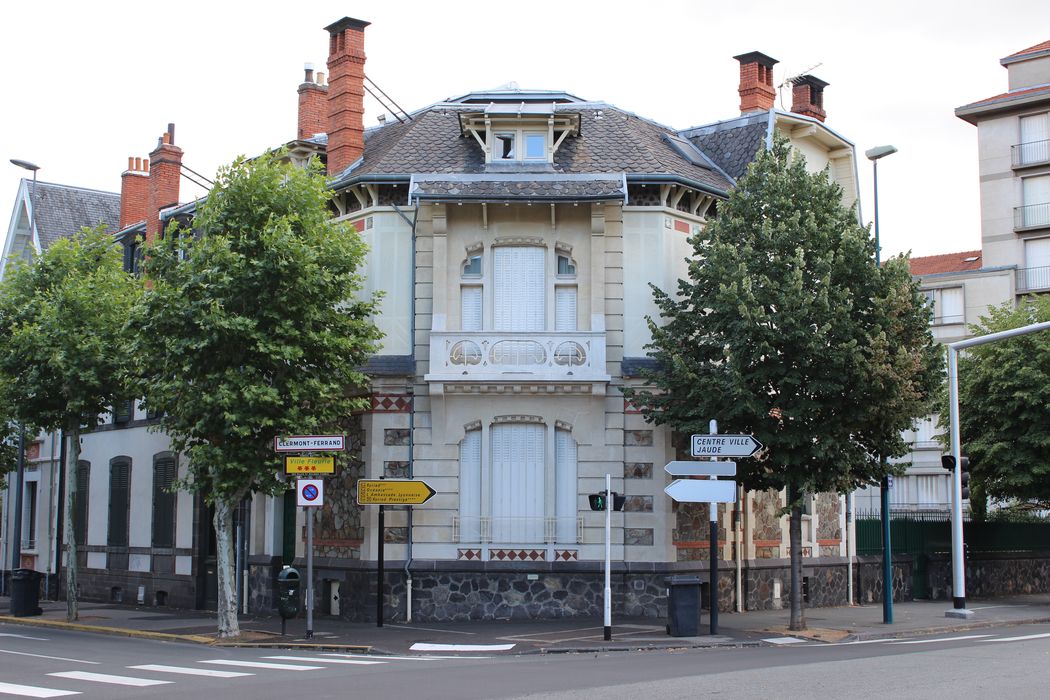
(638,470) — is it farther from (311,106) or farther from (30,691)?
(311,106)

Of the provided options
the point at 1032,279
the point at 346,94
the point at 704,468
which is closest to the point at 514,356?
the point at 704,468

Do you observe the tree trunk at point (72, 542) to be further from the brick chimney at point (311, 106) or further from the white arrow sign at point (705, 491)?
the white arrow sign at point (705, 491)

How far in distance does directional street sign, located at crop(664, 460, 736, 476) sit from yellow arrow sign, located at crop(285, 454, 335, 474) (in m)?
6.07

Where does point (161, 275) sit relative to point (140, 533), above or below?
above

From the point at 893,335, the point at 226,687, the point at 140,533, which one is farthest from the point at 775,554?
the point at 140,533

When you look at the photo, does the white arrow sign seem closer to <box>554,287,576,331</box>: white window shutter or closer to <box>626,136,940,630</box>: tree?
<box>626,136,940,630</box>: tree

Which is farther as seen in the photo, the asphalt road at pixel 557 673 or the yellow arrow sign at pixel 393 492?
the yellow arrow sign at pixel 393 492

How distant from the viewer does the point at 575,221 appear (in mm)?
24391

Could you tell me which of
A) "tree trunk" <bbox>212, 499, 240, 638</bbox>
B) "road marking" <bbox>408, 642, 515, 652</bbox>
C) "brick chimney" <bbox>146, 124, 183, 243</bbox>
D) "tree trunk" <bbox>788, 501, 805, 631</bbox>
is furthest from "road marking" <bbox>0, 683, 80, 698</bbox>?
"brick chimney" <bbox>146, 124, 183, 243</bbox>

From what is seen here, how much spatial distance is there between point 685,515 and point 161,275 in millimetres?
11349

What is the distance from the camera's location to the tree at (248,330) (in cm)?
2127

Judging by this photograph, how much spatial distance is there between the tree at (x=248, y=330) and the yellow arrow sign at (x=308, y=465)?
0.76 meters

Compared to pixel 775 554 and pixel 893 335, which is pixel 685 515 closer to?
pixel 775 554

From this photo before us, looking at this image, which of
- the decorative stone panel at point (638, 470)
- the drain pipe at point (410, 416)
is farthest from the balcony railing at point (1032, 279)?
the drain pipe at point (410, 416)
